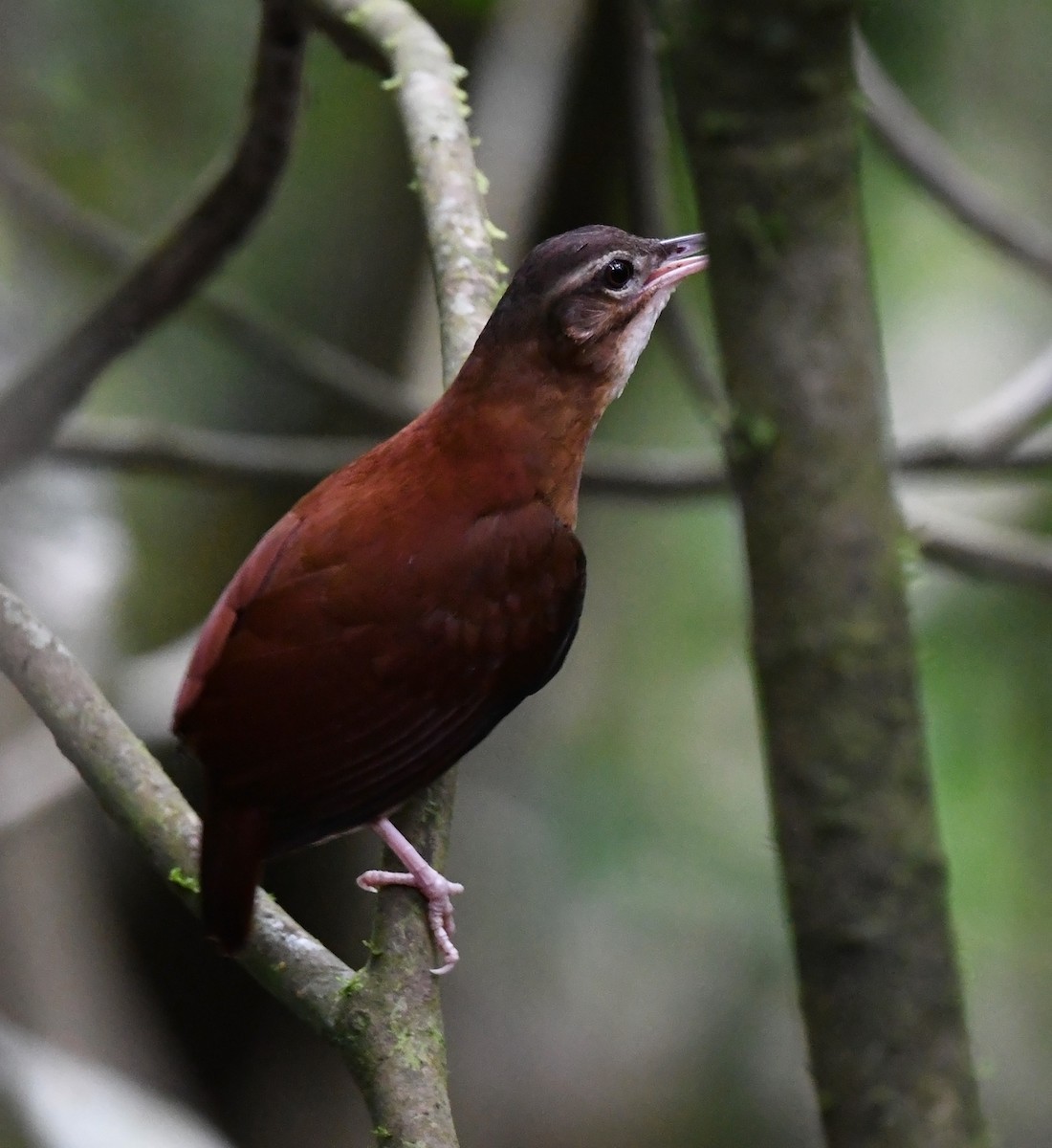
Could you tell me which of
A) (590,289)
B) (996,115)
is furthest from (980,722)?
(590,289)

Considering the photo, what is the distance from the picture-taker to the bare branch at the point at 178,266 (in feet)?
8.09

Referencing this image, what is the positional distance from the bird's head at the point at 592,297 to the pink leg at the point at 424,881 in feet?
2.14

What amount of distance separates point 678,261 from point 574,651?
9.10 feet

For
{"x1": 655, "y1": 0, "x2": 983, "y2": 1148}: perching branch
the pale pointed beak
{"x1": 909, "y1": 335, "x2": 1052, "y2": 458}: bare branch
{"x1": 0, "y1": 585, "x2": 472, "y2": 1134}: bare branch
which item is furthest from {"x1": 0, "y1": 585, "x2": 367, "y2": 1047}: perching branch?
{"x1": 909, "y1": 335, "x2": 1052, "y2": 458}: bare branch

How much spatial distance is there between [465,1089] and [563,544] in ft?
8.51

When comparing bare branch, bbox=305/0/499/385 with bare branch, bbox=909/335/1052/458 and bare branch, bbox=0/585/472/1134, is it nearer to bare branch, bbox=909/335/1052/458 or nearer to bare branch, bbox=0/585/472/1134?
bare branch, bbox=0/585/472/1134

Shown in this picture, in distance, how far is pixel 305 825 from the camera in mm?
1729

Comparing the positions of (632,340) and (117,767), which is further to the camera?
(632,340)

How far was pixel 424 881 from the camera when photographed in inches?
65.7

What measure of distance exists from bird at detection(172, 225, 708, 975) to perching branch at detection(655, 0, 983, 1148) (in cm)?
49

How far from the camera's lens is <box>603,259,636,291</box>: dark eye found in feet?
6.63

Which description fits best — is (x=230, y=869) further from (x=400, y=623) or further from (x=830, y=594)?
(x=830, y=594)

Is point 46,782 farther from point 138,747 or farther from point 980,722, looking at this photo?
point 980,722

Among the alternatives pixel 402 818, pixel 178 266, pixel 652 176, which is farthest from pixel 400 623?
pixel 652 176
